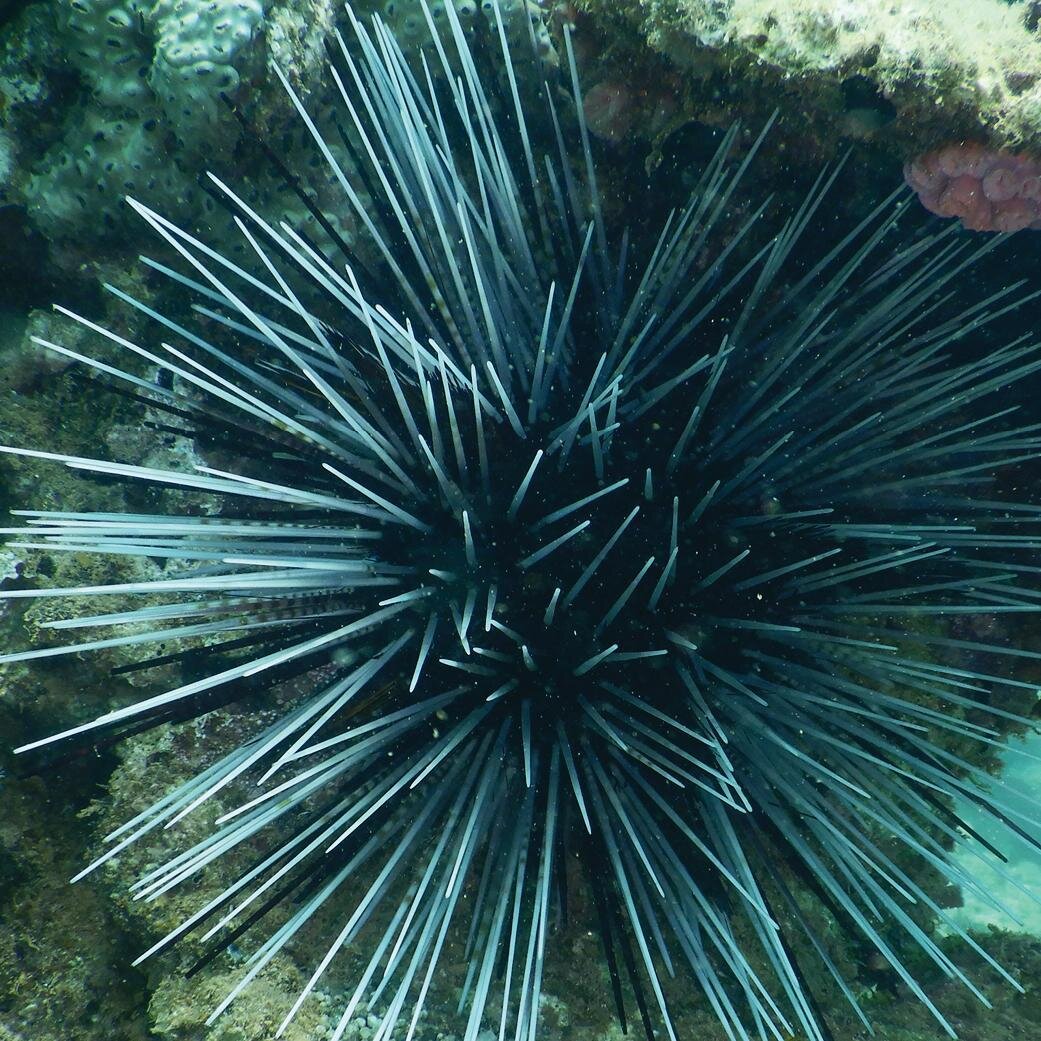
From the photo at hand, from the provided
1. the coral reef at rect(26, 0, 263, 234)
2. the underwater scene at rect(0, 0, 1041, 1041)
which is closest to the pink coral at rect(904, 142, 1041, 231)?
the underwater scene at rect(0, 0, 1041, 1041)

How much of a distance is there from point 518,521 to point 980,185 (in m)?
1.77

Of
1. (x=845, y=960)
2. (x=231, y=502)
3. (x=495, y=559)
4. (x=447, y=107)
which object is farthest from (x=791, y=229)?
(x=845, y=960)

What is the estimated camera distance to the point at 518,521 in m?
2.29

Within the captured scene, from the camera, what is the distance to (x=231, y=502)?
2717 millimetres

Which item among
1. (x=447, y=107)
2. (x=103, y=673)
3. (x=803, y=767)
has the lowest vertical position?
(x=103, y=673)

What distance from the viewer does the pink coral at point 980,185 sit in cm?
233

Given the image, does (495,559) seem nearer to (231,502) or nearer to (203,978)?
(231,502)

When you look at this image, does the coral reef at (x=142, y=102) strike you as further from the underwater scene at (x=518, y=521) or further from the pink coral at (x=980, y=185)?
the pink coral at (x=980, y=185)

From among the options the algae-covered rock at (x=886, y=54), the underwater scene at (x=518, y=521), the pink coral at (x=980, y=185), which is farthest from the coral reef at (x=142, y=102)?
the pink coral at (x=980, y=185)

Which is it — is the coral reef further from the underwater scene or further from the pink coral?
the pink coral

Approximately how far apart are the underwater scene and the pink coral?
0.04 ft

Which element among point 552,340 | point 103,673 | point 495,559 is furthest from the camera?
point 103,673

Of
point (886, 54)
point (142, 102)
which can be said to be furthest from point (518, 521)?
point (142, 102)

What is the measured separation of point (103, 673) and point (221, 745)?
578mm
